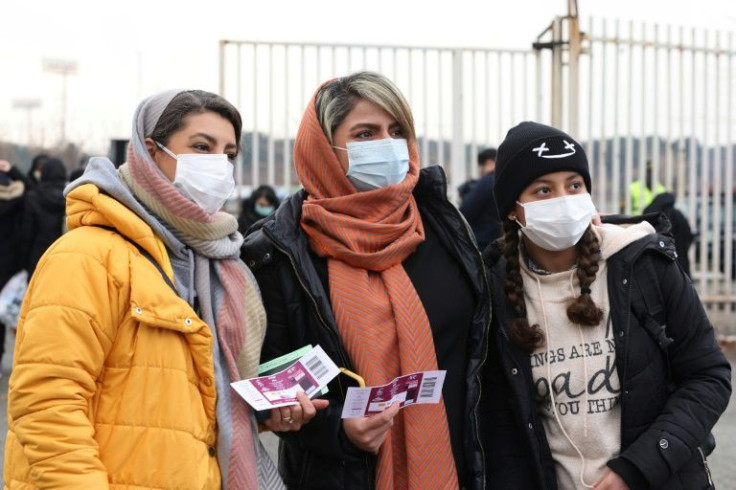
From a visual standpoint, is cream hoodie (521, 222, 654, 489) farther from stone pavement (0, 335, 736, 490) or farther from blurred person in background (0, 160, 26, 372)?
blurred person in background (0, 160, 26, 372)

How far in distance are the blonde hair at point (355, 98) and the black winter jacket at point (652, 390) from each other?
761mm

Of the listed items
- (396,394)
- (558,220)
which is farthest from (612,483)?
(558,220)

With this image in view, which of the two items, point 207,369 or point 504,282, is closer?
point 207,369

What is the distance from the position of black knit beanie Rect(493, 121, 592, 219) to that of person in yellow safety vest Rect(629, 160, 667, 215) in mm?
6299

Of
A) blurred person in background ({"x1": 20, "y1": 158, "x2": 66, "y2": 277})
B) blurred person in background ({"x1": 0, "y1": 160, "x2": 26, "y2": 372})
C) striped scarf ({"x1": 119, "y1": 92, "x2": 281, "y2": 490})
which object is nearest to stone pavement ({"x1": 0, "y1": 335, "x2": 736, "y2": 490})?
blurred person in background ({"x1": 0, "y1": 160, "x2": 26, "y2": 372})

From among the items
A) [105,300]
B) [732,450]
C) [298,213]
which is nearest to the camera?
[105,300]

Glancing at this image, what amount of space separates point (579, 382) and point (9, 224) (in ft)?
23.5

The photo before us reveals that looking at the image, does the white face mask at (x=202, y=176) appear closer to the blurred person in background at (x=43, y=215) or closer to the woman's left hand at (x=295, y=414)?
the woman's left hand at (x=295, y=414)

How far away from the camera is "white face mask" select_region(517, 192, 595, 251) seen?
9.02 feet

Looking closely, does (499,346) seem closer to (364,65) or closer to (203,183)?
(203,183)

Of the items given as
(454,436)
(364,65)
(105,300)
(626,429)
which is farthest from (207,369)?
(364,65)

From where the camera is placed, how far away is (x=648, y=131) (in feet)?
29.6

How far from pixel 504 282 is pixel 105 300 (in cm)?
124

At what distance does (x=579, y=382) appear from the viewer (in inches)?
104
